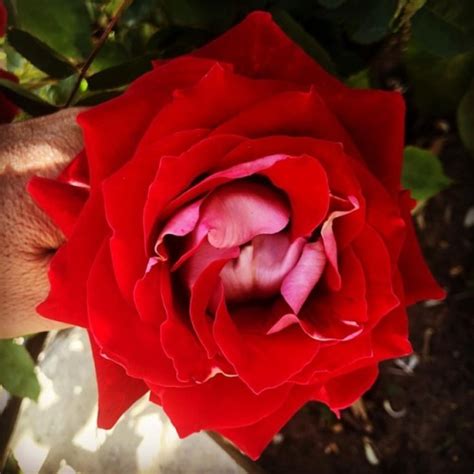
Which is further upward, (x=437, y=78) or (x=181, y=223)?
(x=181, y=223)

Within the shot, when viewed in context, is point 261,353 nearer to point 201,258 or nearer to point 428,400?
point 201,258

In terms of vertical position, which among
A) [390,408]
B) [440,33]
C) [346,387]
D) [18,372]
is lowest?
[390,408]

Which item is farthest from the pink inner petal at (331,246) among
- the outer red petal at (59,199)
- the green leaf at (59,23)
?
the green leaf at (59,23)

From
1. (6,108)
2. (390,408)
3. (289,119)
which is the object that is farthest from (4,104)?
(390,408)

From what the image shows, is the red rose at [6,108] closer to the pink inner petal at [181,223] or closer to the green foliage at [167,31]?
the green foliage at [167,31]

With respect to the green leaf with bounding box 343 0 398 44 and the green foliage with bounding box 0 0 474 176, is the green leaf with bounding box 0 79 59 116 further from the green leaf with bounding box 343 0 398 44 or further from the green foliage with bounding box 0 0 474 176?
the green leaf with bounding box 343 0 398 44

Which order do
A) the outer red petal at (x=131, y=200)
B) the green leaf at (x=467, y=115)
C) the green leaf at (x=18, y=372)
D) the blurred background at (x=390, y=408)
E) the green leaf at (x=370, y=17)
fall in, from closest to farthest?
the outer red petal at (x=131, y=200)
the green leaf at (x=370, y=17)
the green leaf at (x=18, y=372)
the green leaf at (x=467, y=115)
the blurred background at (x=390, y=408)

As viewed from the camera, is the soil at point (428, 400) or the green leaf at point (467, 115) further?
the soil at point (428, 400)
